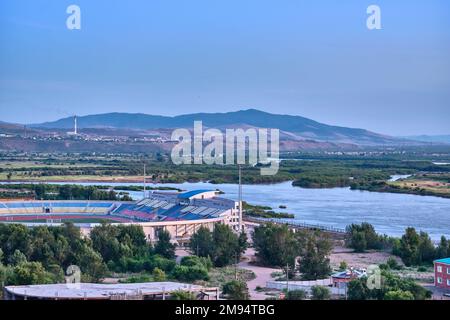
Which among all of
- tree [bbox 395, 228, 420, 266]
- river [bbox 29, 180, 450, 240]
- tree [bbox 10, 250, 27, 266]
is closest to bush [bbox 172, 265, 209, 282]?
tree [bbox 10, 250, 27, 266]

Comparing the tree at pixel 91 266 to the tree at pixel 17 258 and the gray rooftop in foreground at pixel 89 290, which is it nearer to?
the tree at pixel 17 258

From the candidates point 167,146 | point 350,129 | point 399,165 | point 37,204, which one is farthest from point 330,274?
point 350,129

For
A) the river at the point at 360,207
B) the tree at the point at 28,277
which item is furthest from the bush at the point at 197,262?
the river at the point at 360,207
